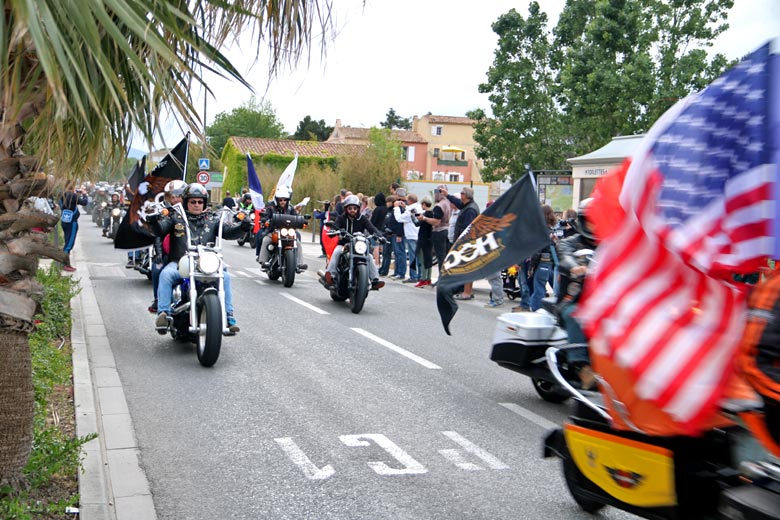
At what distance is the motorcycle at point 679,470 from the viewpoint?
9.62 ft

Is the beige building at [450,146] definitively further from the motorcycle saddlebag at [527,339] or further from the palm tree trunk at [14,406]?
the palm tree trunk at [14,406]

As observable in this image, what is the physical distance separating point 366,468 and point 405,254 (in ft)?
44.8

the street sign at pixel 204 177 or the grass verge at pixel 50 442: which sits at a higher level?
the street sign at pixel 204 177

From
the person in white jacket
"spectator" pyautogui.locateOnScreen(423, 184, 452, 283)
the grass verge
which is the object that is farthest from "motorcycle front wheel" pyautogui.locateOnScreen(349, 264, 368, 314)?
the person in white jacket

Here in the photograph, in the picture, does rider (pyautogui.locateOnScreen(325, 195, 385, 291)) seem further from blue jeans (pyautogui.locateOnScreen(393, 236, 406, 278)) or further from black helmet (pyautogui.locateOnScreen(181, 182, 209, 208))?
blue jeans (pyautogui.locateOnScreen(393, 236, 406, 278))

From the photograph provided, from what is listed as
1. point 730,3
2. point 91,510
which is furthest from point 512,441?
point 730,3

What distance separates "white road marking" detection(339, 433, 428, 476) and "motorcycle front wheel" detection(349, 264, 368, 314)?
21.0 feet

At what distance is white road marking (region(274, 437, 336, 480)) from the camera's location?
5.43 metres

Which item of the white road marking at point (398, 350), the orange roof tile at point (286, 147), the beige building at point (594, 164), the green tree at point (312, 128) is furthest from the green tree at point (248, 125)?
the white road marking at point (398, 350)

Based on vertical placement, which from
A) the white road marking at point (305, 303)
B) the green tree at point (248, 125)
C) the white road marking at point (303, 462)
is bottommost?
the white road marking at point (305, 303)

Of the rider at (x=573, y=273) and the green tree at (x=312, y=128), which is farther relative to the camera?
the green tree at (x=312, y=128)

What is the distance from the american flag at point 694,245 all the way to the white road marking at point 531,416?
382 centimetres

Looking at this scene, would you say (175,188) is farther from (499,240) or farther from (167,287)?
(499,240)

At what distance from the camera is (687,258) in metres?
2.91
